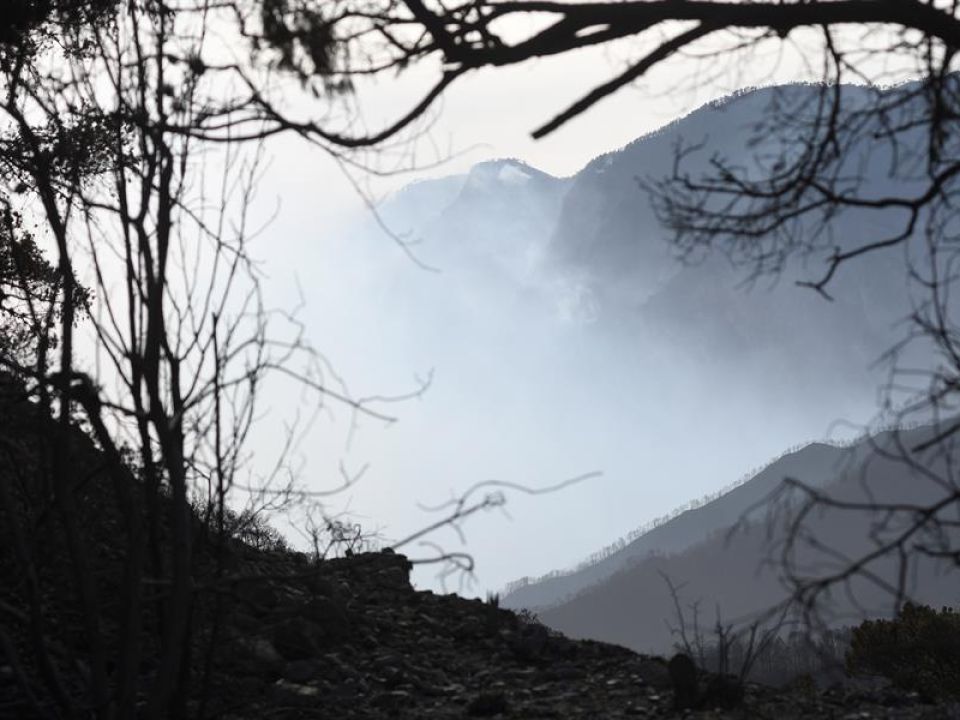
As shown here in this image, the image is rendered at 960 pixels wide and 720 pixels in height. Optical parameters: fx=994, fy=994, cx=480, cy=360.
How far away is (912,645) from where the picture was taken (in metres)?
11.6

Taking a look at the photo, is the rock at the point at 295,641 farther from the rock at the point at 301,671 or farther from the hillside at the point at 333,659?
the rock at the point at 301,671

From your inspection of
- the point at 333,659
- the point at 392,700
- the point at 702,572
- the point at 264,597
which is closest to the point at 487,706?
the point at 392,700

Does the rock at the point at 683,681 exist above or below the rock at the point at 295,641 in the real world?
below

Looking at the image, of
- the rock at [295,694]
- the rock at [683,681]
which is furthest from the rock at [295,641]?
the rock at [683,681]

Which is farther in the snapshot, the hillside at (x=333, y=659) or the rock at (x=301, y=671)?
the rock at (x=301, y=671)

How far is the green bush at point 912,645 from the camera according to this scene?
11.1 m

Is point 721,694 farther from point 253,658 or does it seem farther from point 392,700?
point 253,658

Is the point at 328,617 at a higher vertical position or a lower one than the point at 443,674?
higher

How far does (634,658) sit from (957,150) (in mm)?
4995

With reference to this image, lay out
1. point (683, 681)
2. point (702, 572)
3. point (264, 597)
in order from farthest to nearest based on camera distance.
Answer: point (702, 572)
point (264, 597)
point (683, 681)

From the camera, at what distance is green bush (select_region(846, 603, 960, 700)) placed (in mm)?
11062

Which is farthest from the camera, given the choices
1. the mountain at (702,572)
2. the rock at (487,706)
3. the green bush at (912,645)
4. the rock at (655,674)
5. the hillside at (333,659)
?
the mountain at (702,572)

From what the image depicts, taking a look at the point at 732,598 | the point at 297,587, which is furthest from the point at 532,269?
the point at 297,587

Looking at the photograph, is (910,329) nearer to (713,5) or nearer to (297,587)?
(713,5)
